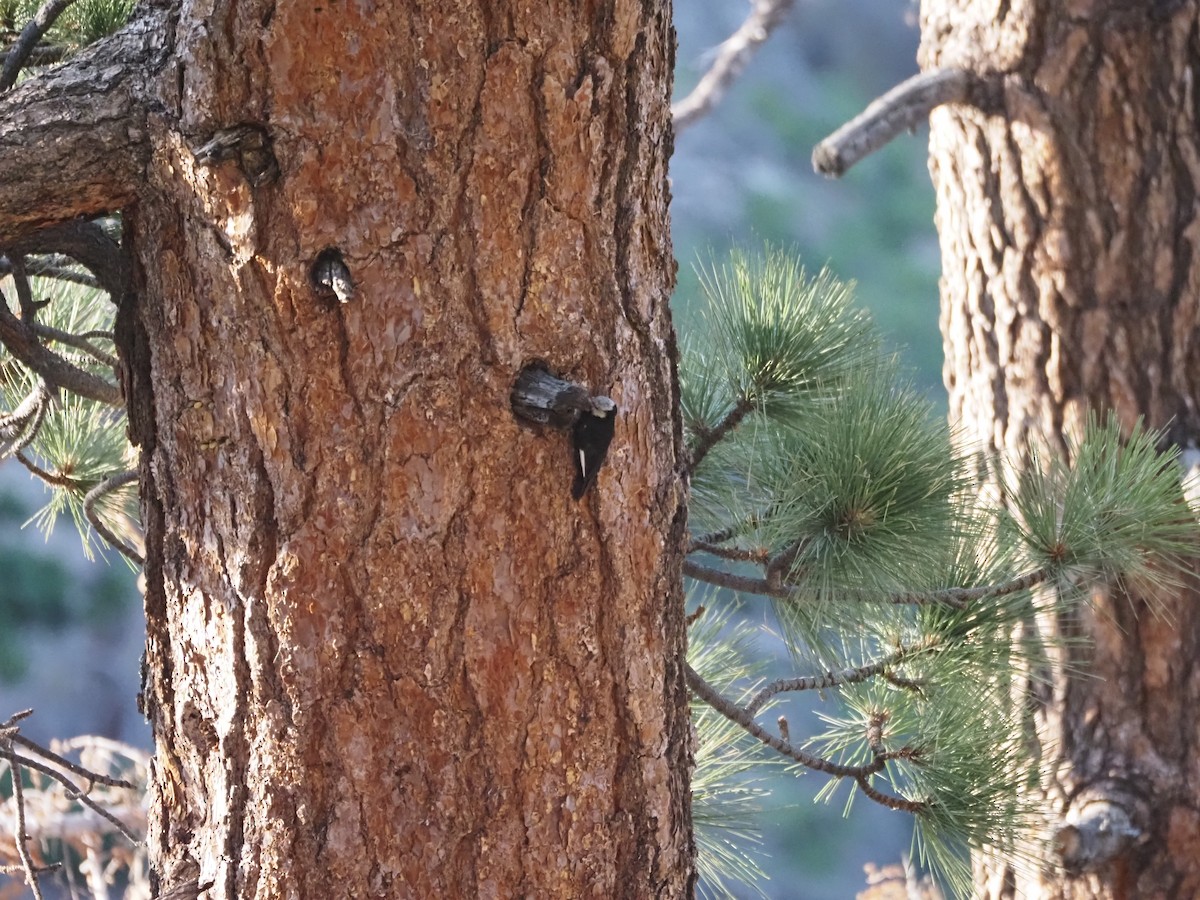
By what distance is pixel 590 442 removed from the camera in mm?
620

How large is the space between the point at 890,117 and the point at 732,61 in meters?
1.34

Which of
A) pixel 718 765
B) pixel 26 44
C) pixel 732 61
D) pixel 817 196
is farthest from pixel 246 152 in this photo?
pixel 817 196

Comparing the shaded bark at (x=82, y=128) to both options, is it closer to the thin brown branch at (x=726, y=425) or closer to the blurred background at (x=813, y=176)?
the thin brown branch at (x=726, y=425)

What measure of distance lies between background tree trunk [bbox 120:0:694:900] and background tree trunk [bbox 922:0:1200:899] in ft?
3.47

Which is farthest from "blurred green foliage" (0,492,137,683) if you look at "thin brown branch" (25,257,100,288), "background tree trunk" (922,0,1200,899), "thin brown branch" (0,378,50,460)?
"background tree trunk" (922,0,1200,899)

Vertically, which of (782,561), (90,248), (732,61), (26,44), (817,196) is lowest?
(782,561)

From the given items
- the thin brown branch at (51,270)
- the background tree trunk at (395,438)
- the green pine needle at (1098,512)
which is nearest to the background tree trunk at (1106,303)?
the green pine needle at (1098,512)

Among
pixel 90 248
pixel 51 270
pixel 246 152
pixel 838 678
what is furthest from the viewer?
pixel 838 678

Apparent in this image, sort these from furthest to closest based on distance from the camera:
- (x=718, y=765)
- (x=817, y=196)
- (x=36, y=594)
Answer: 1. (x=817, y=196)
2. (x=36, y=594)
3. (x=718, y=765)

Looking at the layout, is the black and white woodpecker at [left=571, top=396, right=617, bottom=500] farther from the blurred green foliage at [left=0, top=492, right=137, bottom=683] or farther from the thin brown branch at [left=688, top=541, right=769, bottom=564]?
the blurred green foliage at [left=0, top=492, right=137, bottom=683]

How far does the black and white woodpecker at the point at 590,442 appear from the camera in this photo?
Answer: 1.99 ft

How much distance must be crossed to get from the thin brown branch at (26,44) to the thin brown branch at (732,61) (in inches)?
80.1

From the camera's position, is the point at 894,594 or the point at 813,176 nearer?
the point at 894,594

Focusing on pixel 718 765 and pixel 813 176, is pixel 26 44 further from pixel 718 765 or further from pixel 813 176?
pixel 813 176
